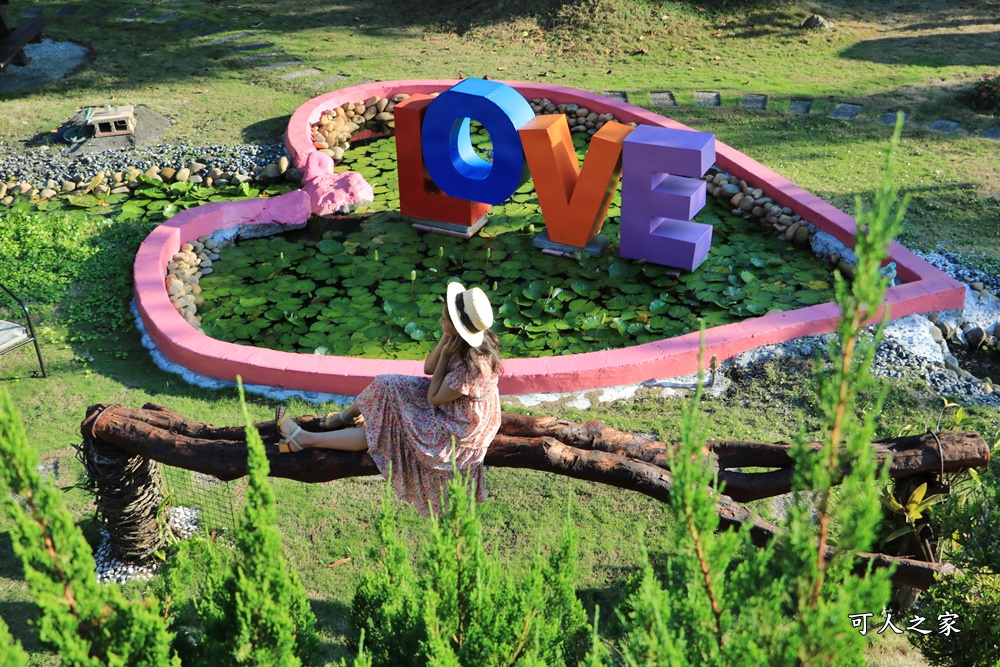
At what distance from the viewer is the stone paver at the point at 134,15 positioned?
13.2 meters

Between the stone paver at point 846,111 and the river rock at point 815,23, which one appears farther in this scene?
the river rock at point 815,23

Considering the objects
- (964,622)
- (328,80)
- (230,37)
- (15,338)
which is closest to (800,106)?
(328,80)

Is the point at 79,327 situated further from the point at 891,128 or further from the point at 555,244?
the point at 891,128

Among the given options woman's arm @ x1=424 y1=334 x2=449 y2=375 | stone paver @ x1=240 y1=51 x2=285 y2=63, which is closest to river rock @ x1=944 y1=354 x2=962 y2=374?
woman's arm @ x1=424 y1=334 x2=449 y2=375

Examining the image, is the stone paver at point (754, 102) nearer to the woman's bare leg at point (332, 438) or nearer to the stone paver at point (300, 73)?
the stone paver at point (300, 73)

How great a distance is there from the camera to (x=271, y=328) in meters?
6.94

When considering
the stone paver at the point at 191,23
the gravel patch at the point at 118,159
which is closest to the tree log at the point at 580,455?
the gravel patch at the point at 118,159

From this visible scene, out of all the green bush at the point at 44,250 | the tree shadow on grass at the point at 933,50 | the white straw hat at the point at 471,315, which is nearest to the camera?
the white straw hat at the point at 471,315

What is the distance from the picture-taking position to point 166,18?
43.3 feet

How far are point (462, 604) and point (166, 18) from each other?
481 inches

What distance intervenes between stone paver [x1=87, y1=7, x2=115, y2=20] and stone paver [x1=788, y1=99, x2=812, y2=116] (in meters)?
9.47

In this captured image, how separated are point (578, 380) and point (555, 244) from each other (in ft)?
6.75

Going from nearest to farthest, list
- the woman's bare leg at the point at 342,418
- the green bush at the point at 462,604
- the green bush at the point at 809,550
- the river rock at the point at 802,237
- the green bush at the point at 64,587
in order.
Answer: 1. the green bush at the point at 809,550
2. the green bush at the point at 64,587
3. the green bush at the point at 462,604
4. the woman's bare leg at the point at 342,418
5. the river rock at the point at 802,237

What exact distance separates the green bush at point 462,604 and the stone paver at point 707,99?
7798mm
